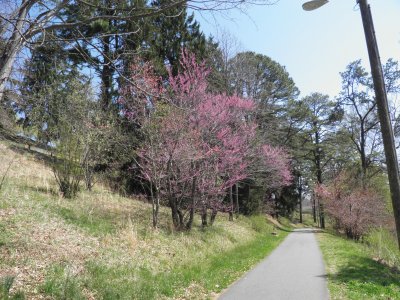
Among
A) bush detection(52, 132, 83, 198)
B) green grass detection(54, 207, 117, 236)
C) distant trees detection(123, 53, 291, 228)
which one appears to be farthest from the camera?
distant trees detection(123, 53, 291, 228)

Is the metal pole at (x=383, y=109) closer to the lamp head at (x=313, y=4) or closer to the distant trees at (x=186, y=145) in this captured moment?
the lamp head at (x=313, y=4)

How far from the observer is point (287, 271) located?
962cm

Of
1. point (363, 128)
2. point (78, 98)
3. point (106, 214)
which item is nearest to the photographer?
point (106, 214)

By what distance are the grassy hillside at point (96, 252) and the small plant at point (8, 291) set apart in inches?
1.1

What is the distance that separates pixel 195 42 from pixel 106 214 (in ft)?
54.0

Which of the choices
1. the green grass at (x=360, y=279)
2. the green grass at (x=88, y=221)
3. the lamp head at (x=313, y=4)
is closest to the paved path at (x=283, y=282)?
the green grass at (x=360, y=279)

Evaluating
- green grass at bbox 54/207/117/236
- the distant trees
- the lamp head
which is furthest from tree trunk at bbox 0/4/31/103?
the distant trees

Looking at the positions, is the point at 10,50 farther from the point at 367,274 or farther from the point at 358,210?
the point at 358,210

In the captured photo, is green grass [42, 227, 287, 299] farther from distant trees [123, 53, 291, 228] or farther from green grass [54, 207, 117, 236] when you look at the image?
distant trees [123, 53, 291, 228]

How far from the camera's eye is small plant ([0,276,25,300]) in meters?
4.72

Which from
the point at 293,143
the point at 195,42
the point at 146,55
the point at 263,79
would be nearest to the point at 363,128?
the point at 293,143

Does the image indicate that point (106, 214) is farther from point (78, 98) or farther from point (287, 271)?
point (287, 271)

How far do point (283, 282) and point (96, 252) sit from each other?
431 centimetres

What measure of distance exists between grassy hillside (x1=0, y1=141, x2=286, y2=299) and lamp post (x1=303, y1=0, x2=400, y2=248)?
13.0 feet
